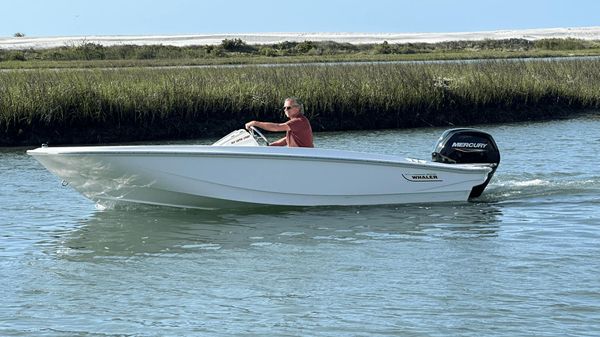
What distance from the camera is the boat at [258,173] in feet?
45.5

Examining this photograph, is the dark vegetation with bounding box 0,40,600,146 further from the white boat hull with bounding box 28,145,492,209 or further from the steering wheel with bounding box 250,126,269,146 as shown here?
the steering wheel with bounding box 250,126,269,146

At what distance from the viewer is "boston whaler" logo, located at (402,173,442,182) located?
14836 mm

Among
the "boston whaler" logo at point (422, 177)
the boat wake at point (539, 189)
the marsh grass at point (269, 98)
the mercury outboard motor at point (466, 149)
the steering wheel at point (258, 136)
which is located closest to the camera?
the steering wheel at point (258, 136)

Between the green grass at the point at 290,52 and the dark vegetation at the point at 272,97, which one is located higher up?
the dark vegetation at the point at 272,97

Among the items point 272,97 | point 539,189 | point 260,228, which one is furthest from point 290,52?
point 260,228

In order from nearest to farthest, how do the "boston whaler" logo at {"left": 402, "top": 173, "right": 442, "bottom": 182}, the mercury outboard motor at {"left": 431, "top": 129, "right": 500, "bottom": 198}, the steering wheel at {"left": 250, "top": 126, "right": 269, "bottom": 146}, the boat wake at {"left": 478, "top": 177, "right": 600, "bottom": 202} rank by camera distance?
the steering wheel at {"left": 250, "top": 126, "right": 269, "bottom": 146}
the "boston whaler" logo at {"left": 402, "top": 173, "right": 442, "bottom": 182}
the mercury outboard motor at {"left": 431, "top": 129, "right": 500, "bottom": 198}
the boat wake at {"left": 478, "top": 177, "right": 600, "bottom": 202}

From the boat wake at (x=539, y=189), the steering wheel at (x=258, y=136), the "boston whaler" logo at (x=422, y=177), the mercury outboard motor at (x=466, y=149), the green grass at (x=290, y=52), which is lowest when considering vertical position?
the green grass at (x=290, y=52)

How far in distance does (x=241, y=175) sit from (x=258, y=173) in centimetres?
22

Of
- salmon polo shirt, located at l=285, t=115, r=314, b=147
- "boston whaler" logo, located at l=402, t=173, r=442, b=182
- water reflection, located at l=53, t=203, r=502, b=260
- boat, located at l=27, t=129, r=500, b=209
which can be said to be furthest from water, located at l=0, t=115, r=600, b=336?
salmon polo shirt, located at l=285, t=115, r=314, b=147

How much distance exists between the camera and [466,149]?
599 inches

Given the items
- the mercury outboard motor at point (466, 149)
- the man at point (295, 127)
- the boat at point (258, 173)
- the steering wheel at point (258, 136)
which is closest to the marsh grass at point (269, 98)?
the boat at point (258, 173)

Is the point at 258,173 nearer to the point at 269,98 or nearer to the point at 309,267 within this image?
the point at 309,267

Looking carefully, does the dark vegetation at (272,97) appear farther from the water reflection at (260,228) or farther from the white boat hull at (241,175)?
the white boat hull at (241,175)

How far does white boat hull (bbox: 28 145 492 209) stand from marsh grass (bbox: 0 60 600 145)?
9.47 m
